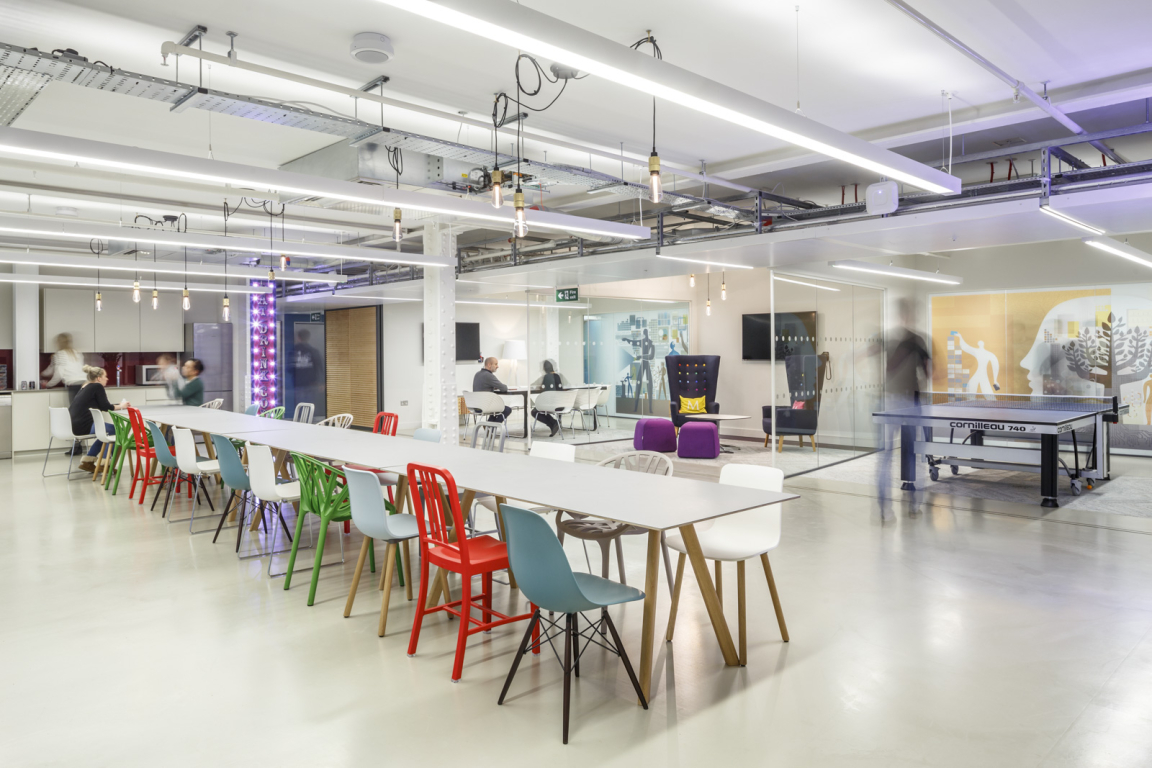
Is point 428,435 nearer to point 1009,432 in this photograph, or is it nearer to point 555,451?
point 555,451

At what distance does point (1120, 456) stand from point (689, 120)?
878 centimetres

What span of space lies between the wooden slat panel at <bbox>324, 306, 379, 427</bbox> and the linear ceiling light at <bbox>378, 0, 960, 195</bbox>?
1232cm

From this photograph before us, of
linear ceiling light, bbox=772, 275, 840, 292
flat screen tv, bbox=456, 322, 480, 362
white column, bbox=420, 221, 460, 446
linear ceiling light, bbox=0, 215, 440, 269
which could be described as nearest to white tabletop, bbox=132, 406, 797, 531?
linear ceiling light, bbox=0, 215, 440, 269

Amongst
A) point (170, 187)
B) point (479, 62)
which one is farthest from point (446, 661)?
point (170, 187)

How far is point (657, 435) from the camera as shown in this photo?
414 inches

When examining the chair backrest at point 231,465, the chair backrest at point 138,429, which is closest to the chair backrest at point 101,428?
the chair backrest at point 138,429

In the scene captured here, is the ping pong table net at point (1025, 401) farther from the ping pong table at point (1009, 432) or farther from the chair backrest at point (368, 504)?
the chair backrest at point (368, 504)

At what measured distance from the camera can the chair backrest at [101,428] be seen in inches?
344

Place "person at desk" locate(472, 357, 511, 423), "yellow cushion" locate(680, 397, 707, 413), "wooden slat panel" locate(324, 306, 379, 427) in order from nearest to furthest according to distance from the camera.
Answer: "yellow cushion" locate(680, 397, 707, 413), "person at desk" locate(472, 357, 511, 423), "wooden slat panel" locate(324, 306, 379, 427)

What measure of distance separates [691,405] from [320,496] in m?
7.62

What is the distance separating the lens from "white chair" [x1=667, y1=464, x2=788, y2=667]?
11.7 ft

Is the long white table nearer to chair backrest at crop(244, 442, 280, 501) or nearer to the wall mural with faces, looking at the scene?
chair backrest at crop(244, 442, 280, 501)

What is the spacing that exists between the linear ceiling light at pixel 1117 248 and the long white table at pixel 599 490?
19.5 ft

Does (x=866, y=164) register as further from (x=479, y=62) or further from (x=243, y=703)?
(x=243, y=703)
